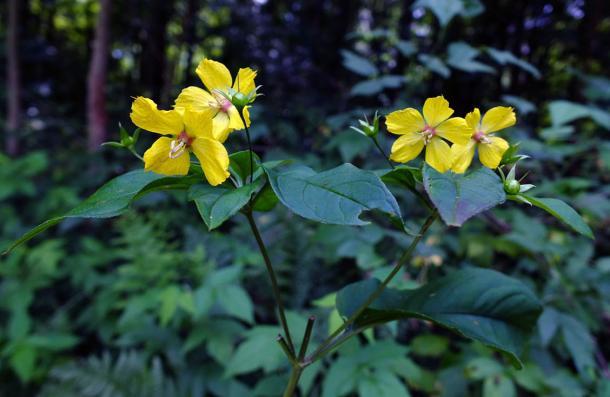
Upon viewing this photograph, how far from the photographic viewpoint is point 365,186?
1.51 feet

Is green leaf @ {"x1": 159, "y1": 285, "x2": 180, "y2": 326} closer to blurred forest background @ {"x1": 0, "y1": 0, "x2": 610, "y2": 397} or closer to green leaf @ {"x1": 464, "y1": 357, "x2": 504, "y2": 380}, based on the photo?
blurred forest background @ {"x1": 0, "y1": 0, "x2": 610, "y2": 397}

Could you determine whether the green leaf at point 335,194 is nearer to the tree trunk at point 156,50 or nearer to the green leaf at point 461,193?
the green leaf at point 461,193

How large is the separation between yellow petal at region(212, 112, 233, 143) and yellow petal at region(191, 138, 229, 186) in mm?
34

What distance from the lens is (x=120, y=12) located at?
4.06 meters

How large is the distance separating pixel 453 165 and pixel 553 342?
134 cm

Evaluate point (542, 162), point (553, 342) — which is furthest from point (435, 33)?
point (553, 342)

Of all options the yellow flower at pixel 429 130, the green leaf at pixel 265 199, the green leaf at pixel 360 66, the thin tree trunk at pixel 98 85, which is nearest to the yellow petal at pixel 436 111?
the yellow flower at pixel 429 130

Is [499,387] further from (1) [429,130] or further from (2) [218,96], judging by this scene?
(2) [218,96]

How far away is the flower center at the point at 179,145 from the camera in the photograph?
1.62 feet

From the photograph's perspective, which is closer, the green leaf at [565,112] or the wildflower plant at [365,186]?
the wildflower plant at [365,186]

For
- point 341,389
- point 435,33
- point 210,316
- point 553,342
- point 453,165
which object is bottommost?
point 210,316

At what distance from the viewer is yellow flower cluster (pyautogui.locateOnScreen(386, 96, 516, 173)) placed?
53 cm

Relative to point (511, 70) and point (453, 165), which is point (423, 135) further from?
point (511, 70)

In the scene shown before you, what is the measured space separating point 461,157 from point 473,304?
242 millimetres
